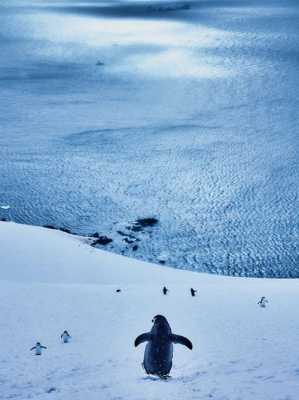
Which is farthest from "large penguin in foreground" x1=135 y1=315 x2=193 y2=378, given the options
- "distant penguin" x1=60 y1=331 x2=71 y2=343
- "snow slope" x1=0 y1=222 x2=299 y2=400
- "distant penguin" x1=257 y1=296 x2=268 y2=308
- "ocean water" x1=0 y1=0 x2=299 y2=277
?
"ocean water" x1=0 y1=0 x2=299 y2=277

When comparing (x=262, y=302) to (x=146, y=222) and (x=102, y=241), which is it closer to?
(x=102, y=241)

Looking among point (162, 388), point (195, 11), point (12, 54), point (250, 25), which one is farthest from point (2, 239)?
point (195, 11)

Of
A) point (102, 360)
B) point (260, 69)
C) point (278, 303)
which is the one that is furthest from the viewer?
point (260, 69)

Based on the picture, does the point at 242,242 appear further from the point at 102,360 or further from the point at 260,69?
the point at 260,69

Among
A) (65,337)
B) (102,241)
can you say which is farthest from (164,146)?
(65,337)

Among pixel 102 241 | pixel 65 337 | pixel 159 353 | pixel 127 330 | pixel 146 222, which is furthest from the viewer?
pixel 146 222
